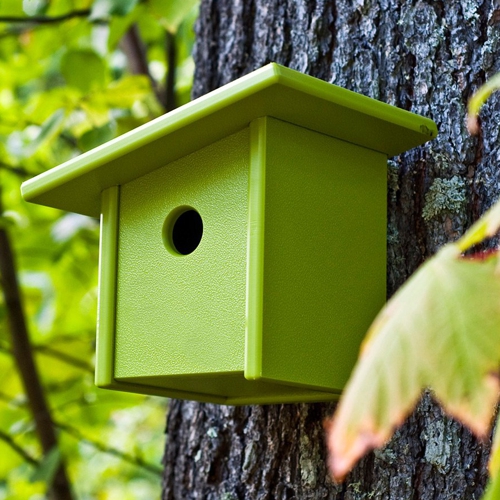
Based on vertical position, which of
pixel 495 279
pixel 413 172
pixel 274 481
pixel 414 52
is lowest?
pixel 274 481

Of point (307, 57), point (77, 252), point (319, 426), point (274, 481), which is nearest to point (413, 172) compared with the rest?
point (307, 57)

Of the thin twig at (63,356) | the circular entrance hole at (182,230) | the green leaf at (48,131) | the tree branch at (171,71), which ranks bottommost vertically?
the thin twig at (63,356)

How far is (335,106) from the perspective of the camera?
4.18ft

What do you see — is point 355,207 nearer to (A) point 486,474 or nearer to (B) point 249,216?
(B) point 249,216

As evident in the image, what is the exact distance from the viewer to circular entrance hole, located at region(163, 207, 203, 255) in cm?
149

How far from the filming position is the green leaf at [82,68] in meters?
2.30

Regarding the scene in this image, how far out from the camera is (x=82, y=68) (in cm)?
231

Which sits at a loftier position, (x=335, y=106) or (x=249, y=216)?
(x=335, y=106)

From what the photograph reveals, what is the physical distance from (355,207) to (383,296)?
16cm

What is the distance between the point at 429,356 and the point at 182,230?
3.37 ft

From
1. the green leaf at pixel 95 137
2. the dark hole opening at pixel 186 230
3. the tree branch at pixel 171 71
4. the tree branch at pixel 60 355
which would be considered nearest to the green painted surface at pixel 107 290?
the dark hole opening at pixel 186 230

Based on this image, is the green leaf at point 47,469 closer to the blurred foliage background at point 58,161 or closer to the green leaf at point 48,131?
the blurred foliage background at point 58,161

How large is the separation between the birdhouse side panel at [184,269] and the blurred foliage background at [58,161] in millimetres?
725

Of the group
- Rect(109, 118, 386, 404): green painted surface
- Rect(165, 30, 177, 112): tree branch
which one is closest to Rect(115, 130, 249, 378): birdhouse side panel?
Rect(109, 118, 386, 404): green painted surface
